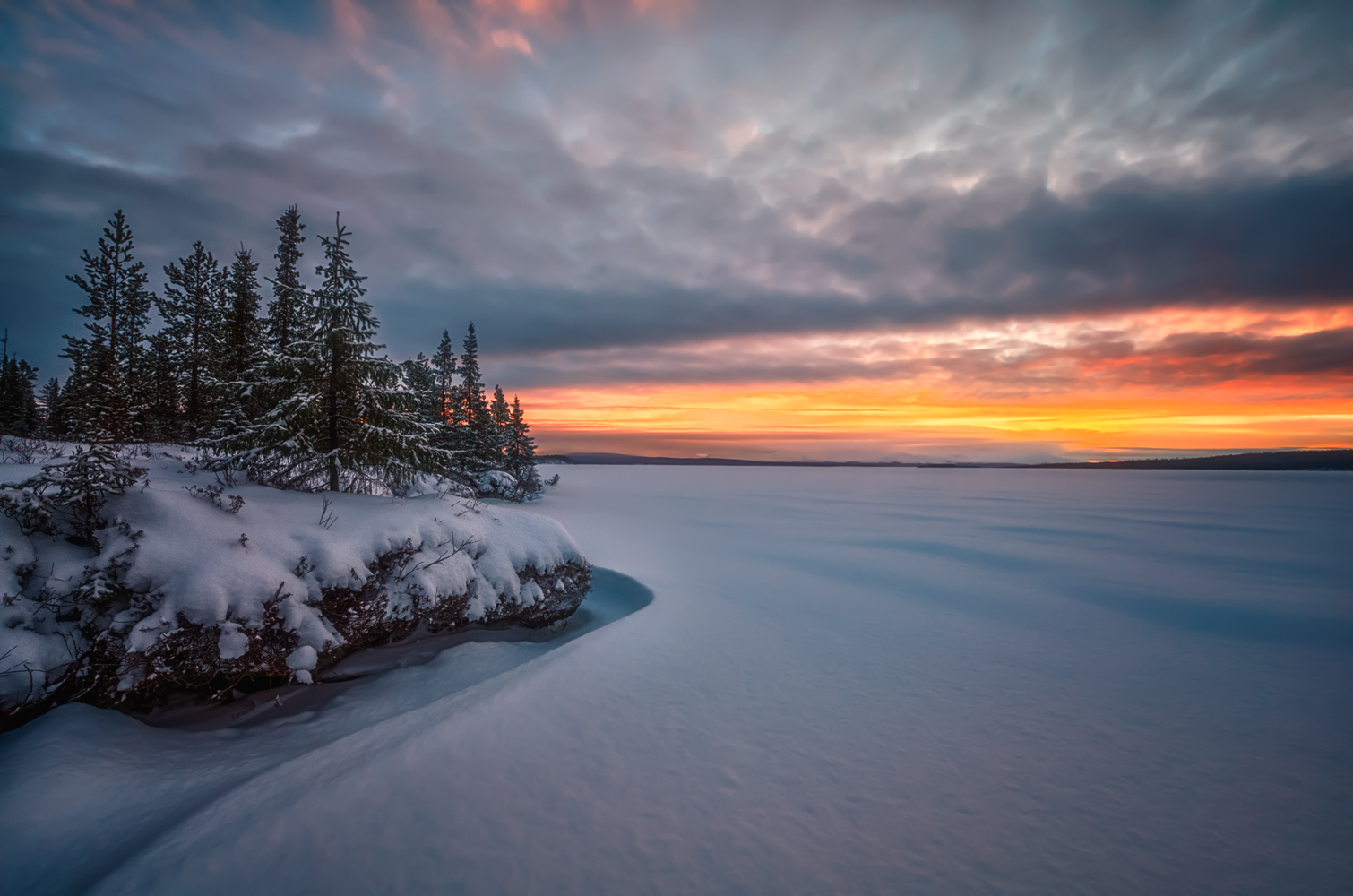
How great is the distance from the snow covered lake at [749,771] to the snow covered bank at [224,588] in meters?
0.60

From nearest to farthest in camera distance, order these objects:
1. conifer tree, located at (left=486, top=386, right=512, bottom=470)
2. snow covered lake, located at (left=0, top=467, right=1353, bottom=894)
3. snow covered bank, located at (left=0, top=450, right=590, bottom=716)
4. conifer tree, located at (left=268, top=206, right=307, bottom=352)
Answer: snow covered lake, located at (left=0, top=467, right=1353, bottom=894)
snow covered bank, located at (left=0, top=450, right=590, bottom=716)
conifer tree, located at (left=268, top=206, right=307, bottom=352)
conifer tree, located at (left=486, top=386, right=512, bottom=470)

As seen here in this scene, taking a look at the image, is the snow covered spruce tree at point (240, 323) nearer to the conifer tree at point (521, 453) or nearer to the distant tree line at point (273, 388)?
the distant tree line at point (273, 388)

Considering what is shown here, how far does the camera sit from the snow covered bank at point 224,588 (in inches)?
224

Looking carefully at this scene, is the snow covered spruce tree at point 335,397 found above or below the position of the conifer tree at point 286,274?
below

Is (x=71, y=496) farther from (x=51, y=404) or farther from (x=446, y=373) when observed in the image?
(x=51, y=404)

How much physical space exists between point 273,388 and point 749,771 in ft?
Result: 39.2

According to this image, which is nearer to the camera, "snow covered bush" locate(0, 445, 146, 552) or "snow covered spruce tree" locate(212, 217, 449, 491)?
"snow covered bush" locate(0, 445, 146, 552)

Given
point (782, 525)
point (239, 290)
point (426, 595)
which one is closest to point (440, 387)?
point (239, 290)

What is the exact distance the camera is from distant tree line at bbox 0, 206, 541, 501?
33.7 feet

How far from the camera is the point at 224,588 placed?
6.46m

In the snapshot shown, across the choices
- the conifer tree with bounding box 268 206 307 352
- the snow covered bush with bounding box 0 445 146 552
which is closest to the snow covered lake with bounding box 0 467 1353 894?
the snow covered bush with bounding box 0 445 146 552

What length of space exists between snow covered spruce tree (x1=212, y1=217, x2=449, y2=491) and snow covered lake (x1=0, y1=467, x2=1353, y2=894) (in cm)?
525

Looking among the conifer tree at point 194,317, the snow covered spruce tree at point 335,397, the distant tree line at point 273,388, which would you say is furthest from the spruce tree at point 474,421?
the snow covered spruce tree at point 335,397

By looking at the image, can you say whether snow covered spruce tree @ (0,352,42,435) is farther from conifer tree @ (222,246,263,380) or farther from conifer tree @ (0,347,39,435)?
conifer tree @ (222,246,263,380)
